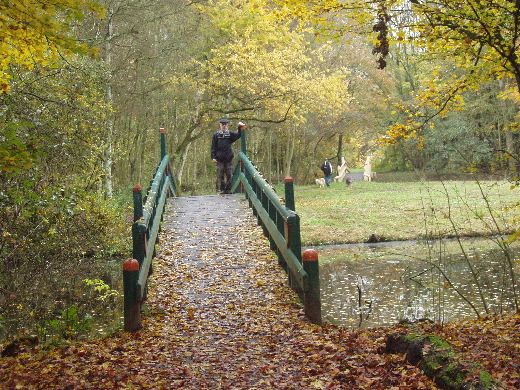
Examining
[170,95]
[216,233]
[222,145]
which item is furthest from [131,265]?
[170,95]

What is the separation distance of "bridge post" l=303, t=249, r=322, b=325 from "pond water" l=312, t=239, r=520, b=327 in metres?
1.21

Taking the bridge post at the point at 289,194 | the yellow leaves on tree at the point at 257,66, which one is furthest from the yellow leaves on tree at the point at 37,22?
the yellow leaves on tree at the point at 257,66

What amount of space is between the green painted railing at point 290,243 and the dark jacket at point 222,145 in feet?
8.03

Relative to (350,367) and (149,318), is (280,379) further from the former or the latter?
(149,318)

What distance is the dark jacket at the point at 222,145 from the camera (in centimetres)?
1507

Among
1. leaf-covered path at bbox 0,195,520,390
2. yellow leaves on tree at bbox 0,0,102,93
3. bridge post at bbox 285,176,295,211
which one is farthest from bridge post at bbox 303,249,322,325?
yellow leaves on tree at bbox 0,0,102,93

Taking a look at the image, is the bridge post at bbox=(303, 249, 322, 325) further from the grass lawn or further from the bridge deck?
the grass lawn

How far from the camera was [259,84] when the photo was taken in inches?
957

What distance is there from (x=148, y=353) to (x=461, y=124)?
1520 inches

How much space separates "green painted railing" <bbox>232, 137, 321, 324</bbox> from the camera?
7859mm

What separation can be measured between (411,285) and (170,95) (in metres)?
15.9

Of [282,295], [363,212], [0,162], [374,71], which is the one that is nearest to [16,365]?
Answer: [0,162]

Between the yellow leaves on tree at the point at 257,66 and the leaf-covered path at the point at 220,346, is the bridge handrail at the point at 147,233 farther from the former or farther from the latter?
the yellow leaves on tree at the point at 257,66

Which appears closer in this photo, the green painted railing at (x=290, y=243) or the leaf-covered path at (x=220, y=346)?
the leaf-covered path at (x=220, y=346)
